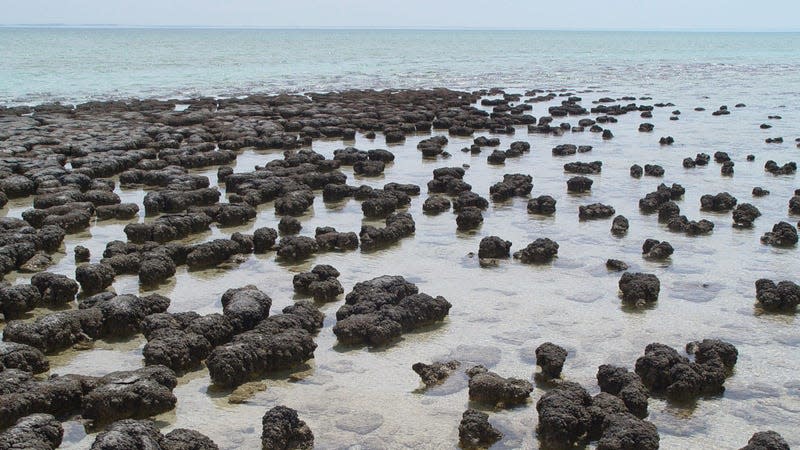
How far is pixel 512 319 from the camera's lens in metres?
9.23

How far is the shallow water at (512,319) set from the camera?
695 centimetres

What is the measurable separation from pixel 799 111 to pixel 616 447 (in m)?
28.5

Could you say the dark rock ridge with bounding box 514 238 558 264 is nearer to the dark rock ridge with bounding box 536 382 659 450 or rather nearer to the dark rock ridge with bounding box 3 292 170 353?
the dark rock ridge with bounding box 536 382 659 450

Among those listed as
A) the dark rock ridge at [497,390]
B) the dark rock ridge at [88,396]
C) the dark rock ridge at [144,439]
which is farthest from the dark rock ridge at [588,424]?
the dark rock ridge at [88,396]

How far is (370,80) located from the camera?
169 ft

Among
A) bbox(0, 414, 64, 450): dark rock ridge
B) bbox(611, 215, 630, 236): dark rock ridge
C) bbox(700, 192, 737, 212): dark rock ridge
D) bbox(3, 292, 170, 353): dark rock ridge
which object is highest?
bbox(700, 192, 737, 212): dark rock ridge

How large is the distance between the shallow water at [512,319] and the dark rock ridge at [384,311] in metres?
0.18

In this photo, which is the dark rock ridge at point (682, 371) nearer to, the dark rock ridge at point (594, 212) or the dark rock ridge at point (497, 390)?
the dark rock ridge at point (497, 390)

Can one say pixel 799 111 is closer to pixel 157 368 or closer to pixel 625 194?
pixel 625 194

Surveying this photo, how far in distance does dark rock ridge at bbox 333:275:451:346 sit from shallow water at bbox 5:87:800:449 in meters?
0.18

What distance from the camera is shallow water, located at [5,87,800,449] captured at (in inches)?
273

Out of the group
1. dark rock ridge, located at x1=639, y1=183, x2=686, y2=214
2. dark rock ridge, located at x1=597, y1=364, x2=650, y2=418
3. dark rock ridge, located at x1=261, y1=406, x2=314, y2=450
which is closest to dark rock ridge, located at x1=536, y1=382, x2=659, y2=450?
dark rock ridge, located at x1=597, y1=364, x2=650, y2=418

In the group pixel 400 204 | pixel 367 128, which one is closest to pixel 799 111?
pixel 367 128

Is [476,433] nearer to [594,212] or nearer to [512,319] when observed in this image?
[512,319]
